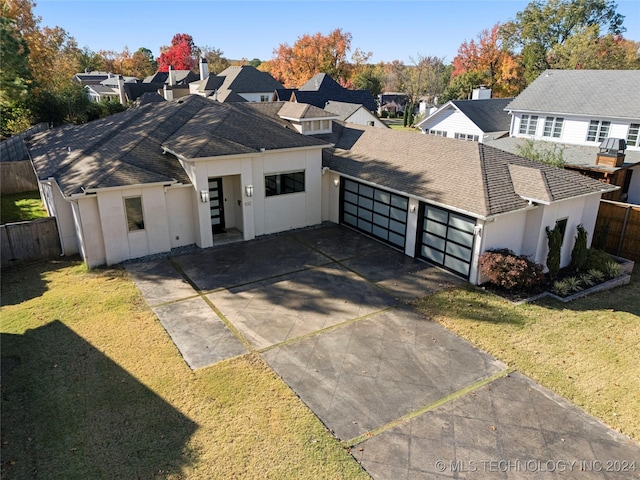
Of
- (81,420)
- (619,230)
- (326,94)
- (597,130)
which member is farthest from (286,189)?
(326,94)

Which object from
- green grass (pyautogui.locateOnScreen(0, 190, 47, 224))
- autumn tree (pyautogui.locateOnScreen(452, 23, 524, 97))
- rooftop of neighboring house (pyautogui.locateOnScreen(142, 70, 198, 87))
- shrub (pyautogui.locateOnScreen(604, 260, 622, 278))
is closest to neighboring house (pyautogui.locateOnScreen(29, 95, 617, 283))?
shrub (pyautogui.locateOnScreen(604, 260, 622, 278))

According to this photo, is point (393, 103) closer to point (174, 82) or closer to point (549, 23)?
point (549, 23)

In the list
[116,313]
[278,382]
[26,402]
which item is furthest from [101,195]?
[278,382]

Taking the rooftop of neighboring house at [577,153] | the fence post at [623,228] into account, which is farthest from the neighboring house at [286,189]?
the rooftop of neighboring house at [577,153]

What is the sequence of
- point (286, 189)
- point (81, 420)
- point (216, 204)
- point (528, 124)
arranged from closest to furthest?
point (81, 420)
point (216, 204)
point (286, 189)
point (528, 124)

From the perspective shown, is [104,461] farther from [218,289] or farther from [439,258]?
[439,258]
